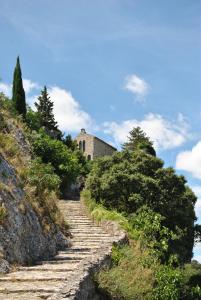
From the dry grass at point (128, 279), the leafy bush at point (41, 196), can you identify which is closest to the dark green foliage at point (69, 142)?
the leafy bush at point (41, 196)

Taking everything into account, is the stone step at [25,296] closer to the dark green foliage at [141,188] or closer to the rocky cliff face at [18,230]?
the rocky cliff face at [18,230]

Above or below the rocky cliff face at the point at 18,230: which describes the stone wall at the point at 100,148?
above

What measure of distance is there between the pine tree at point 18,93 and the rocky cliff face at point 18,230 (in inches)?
988

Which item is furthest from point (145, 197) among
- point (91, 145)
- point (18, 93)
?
point (91, 145)

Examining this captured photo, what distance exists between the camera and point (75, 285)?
25.1ft

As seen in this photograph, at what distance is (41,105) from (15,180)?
44354 millimetres

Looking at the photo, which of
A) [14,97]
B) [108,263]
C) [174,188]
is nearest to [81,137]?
[14,97]

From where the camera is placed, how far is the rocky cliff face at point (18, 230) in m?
10.7

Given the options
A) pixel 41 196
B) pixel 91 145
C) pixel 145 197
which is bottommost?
pixel 41 196

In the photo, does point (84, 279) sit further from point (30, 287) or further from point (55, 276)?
point (55, 276)

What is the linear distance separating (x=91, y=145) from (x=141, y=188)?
1500 inches

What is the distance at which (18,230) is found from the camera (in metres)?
11.5

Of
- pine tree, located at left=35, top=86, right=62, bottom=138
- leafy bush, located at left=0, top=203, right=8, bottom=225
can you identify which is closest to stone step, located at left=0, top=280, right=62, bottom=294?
leafy bush, located at left=0, top=203, right=8, bottom=225

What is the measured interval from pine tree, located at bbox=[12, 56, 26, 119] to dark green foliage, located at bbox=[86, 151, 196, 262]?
427 inches
